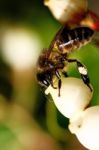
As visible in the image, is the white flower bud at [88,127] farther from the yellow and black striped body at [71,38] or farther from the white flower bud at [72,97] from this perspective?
the yellow and black striped body at [71,38]

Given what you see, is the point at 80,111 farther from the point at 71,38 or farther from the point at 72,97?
the point at 71,38

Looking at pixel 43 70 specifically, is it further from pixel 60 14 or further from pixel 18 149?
pixel 18 149

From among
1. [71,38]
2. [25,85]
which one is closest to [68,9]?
[71,38]

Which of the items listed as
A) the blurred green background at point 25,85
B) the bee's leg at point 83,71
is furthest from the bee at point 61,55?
the blurred green background at point 25,85

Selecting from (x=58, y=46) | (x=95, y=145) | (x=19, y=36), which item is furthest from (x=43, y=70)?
(x=19, y=36)

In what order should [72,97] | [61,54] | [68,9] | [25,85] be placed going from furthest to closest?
[25,85]
[61,54]
[72,97]
[68,9]

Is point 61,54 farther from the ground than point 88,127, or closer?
farther from the ground
